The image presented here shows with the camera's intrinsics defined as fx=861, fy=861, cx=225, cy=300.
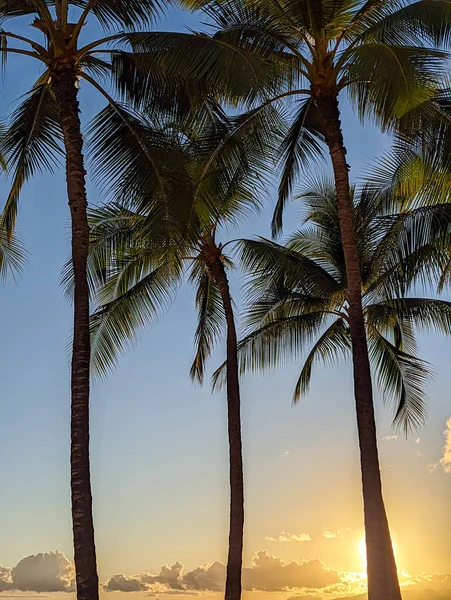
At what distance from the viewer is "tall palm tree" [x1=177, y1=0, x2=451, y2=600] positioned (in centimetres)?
1423

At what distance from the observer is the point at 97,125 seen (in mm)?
14859

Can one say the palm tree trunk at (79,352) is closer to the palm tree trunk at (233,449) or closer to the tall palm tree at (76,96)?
the tall palm tree at (76,96)

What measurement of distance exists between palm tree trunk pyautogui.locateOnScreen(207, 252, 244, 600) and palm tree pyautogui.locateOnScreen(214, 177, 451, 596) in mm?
944

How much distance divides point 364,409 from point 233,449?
19.0 ft

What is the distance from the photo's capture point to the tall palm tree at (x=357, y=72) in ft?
46.7

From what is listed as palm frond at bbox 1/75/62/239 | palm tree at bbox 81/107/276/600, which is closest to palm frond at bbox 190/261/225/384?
palm tree at bbox 81/107/276/600

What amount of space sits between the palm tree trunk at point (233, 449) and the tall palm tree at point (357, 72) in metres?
4.05

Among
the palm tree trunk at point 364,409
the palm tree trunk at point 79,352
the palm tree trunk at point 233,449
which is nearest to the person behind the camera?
the palm tree trunk at point 79,352

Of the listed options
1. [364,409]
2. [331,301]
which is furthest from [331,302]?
[364,409]

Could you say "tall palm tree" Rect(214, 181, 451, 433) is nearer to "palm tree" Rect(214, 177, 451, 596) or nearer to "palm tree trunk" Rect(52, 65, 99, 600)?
"palm tree" Rect(214, 177, 451, 596)

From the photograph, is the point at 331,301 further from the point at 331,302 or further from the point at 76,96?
the point at 76,96

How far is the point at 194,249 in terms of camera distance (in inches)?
814

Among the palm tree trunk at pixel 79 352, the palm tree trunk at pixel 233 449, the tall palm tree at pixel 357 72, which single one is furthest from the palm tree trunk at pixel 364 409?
the palm tree trunk at pixel 79 352

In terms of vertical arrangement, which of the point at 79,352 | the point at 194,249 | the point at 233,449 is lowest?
the point at 233,449
